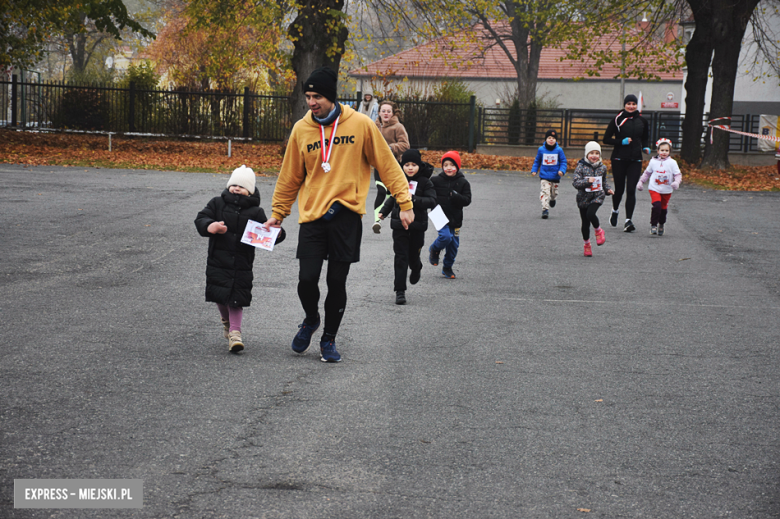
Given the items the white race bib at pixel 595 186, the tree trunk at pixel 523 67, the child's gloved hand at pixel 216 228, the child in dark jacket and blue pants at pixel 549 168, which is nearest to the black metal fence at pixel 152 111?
the child in dark jacket and blue pants at pixel 549 168

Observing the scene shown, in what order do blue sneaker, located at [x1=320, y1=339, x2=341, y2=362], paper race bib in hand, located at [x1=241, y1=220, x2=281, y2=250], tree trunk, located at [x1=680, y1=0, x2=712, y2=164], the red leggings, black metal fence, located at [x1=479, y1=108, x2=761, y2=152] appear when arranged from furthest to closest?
black metal fence, located at [x1=479, y1=108, x2=761, y2=152] → tree trunk, located at [x1=680, y1=0, x2=712, y2=164] → the red leggings → blue sneaker, located at [x1=320, y1=339, x2=341, y2=362] → paper race bib in hand, located at [x1=241, y1=220, x2=281, y2=250]

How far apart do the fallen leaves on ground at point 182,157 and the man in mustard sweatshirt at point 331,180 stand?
16.3 m

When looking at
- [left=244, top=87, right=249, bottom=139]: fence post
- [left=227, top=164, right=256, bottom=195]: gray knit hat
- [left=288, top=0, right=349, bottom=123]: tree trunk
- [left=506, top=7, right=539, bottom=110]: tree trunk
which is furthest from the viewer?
[left=506, top=7, right=539, bottom=110]: tree trunk

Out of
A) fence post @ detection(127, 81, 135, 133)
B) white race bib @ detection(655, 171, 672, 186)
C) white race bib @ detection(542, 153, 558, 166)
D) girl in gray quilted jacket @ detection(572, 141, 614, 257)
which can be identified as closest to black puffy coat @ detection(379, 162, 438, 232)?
girl in gray quilted jacket @ detection(572, 141, 614, 257)

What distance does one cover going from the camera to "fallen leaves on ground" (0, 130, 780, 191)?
21.6 m

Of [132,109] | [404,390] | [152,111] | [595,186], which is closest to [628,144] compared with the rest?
[595,186]

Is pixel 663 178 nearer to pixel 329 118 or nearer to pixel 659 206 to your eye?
pixel 659 206

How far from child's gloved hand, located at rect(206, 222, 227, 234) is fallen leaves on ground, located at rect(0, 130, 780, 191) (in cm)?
1605

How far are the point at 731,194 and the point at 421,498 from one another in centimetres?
1791

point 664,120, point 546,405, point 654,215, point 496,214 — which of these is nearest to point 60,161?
point 496,214

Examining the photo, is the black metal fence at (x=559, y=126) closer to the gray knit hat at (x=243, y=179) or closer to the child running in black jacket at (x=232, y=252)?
the gray knit hat at (x=243, y=179)

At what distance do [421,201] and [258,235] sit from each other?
2.42m

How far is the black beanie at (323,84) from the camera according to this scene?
5324 mm

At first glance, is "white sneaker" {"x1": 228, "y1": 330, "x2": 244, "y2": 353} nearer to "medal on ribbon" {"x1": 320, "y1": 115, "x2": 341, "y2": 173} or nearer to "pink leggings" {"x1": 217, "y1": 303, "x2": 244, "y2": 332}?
"pink leggings" {"x1": 217, "y1": 303, "x2": 244, "y2": 332}
